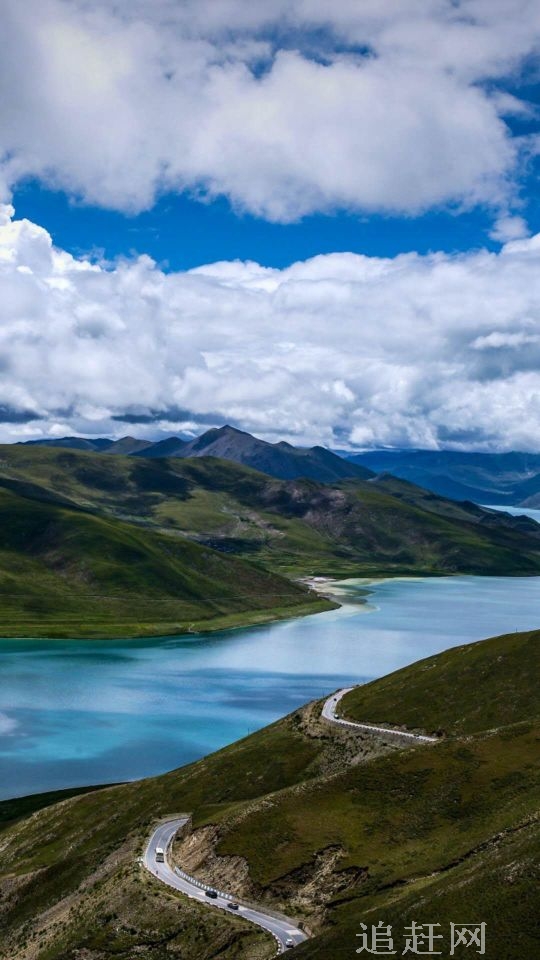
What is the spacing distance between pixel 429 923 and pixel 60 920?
4174 centimetres

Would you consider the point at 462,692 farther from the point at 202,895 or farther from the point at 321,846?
the point at 202,895

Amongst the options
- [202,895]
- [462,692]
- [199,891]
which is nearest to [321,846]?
[202,895]

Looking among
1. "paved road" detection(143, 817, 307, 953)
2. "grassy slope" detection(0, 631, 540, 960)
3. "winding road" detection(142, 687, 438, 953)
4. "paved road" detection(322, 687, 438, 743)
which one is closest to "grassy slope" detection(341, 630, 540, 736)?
"grassy slope" detection(0, 631, 540, 960)

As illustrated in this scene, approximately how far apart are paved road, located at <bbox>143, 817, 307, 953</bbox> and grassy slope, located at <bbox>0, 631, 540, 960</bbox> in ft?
5.78

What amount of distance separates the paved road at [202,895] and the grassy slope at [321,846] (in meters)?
1.76

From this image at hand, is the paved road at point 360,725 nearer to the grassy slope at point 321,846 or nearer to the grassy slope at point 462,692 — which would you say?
the grassy slope at point 462,692

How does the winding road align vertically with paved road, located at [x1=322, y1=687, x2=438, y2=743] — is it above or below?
below

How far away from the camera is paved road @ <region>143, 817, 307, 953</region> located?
6456 centimetres

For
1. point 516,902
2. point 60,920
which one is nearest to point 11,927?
point 60,920

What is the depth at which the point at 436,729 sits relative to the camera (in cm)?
11450

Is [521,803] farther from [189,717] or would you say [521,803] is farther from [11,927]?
[189,717]

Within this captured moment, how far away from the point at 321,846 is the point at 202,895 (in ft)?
39.2

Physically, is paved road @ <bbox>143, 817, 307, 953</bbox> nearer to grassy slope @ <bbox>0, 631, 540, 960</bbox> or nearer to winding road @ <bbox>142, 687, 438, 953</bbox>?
winding road @ <bbox>142, 687, 438, 953</bbox>

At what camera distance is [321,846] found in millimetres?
74875
